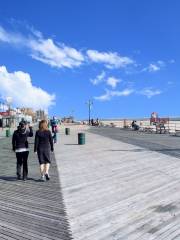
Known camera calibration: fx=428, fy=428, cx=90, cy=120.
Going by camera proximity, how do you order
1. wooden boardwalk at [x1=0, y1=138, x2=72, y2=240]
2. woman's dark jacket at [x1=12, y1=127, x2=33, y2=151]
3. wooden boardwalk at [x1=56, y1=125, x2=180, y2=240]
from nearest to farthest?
wooden boardwalk at [x1=0, y1=138, x2=72, y2=240], wooden boardwalk at [x1=56, y1=125, x2=180, y2=240], woman's dark jacket at [x1=12, y1=127, x2=33, y2=151]

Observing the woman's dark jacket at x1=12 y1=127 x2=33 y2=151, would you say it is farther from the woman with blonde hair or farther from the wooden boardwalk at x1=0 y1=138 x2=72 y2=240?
the wooden boardwalk at x1=0 y1=138 x2=72 y2=240

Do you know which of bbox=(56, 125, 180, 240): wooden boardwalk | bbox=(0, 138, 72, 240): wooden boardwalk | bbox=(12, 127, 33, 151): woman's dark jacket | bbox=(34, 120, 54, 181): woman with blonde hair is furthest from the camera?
bbox=(12, 127, 33, 151): woman's dark jacket

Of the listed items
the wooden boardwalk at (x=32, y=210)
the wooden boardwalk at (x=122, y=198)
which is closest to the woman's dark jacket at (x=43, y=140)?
the wooden boardwalk at (x=32, y=210)

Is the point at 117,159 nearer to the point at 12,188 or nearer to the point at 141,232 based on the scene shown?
the point at 12,188

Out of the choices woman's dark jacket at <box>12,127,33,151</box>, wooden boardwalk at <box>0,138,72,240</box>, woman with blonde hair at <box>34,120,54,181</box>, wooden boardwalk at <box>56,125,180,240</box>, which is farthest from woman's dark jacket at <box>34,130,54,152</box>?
wooden boardwalk at <box>56,125,180,240</box>

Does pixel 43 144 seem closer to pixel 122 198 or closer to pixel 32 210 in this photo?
pixel 122 198

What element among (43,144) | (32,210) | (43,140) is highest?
(43,140)

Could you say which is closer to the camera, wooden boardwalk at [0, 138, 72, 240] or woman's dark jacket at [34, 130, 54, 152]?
wooden boardwalk at [0, 138, 72, 240]

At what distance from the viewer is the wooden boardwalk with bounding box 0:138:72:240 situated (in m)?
7.62

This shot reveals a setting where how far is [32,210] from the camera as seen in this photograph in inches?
366

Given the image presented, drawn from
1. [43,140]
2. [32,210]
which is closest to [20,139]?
[43,140]

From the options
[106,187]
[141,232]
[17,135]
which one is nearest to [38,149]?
[17,135]

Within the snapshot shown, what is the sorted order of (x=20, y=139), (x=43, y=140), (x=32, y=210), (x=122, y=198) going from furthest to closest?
(x=20, y=139) < (x=43, y=140) < (x=122, y=198) < (x=32, y=210)

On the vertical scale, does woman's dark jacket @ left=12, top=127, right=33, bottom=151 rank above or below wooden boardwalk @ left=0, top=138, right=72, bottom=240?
above
